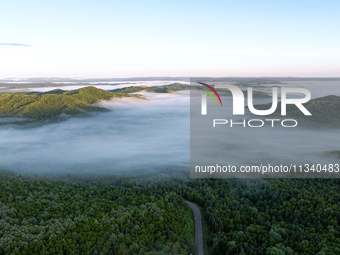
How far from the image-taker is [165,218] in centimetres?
8900

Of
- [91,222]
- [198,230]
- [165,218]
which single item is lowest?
[198,230]

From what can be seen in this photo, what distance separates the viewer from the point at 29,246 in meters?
67.2

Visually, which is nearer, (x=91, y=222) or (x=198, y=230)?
(x=91, y=222)

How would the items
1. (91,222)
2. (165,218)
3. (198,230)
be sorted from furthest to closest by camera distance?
(198,230), (165,218), (91,222)

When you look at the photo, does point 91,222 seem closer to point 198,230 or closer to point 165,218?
point 165,218

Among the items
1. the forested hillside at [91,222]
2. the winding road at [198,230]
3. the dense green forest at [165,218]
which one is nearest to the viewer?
the forested hillside at [91,222]

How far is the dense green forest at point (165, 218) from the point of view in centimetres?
7181

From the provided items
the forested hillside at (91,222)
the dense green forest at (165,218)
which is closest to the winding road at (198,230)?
the forested hillside at (91,222)

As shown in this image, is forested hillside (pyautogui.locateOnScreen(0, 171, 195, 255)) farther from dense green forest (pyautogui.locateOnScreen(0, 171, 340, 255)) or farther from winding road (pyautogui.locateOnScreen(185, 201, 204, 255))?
winding road (pyautogui.locateOnScreen(185, 201, 204, 255))

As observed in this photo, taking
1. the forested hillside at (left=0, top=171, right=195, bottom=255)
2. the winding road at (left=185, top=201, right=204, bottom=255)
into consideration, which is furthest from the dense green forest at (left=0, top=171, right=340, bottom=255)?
Result: the winding road at (left=185, top=201, right=204, bottom=255)

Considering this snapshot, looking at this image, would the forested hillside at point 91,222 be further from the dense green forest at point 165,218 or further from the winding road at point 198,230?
the winding road at point 198,230

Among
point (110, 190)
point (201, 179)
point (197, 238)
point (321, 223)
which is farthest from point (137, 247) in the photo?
point (201, 179)

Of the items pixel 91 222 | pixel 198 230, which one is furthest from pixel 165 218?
pixel 91 222

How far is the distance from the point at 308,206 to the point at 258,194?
24175 millimetres
